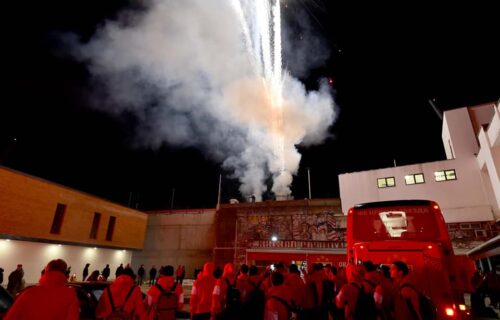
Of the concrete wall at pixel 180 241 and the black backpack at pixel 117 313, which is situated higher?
the concrete wall at pixel 180 241

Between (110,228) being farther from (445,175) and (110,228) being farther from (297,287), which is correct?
(445,175)

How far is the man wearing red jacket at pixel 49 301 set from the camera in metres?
3.02

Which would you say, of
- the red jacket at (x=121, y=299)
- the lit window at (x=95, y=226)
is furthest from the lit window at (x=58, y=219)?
the red jacket at (x=121, y=299)

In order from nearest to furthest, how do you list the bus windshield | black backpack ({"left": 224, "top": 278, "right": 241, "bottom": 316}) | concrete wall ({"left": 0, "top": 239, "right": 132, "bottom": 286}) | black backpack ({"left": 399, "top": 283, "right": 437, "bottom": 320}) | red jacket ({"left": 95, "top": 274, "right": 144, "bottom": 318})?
red jacket ({"left": 95, "top": 274, "right": 144, "bottom": 318}), black backpack ({"left": 399, "top": 283, "right": 437, "bottom": 320}), black backpack ({"left": 224, "top": 278, "right": 241, "bottom": 316}), the bus windshield, concrete wall ({"left": 0, "top": 239, "right": 132, "bottom": 286})

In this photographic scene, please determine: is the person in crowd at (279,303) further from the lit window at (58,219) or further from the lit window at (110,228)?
the lit window at (110,228)

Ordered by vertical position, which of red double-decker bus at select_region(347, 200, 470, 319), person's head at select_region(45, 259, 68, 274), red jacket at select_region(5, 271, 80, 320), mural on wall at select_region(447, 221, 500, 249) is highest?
mural on wall at select_region(447, 221, 500, 249)

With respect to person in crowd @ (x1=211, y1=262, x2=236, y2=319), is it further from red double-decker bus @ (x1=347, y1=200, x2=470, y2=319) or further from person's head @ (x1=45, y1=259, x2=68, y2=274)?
red double-decker bus @ (x1=347, y1=200, x2=470, y2=319)

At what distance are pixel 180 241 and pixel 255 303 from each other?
30.7m

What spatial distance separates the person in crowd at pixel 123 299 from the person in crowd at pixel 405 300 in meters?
4.28

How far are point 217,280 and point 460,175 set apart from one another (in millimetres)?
23631

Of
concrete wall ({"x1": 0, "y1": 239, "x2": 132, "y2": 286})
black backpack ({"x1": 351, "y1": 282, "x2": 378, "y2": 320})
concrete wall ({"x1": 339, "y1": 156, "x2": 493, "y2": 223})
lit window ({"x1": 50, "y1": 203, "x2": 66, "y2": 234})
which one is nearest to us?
black backpack ({"x1": 351, "y1": 282, "x2": 378, "y2": 320})

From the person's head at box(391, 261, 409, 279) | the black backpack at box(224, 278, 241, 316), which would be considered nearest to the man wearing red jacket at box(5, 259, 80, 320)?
the black backpack at box(224, 278, 241, 316)

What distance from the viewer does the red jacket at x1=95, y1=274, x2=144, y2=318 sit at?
421 cm

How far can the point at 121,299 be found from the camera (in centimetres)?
430
